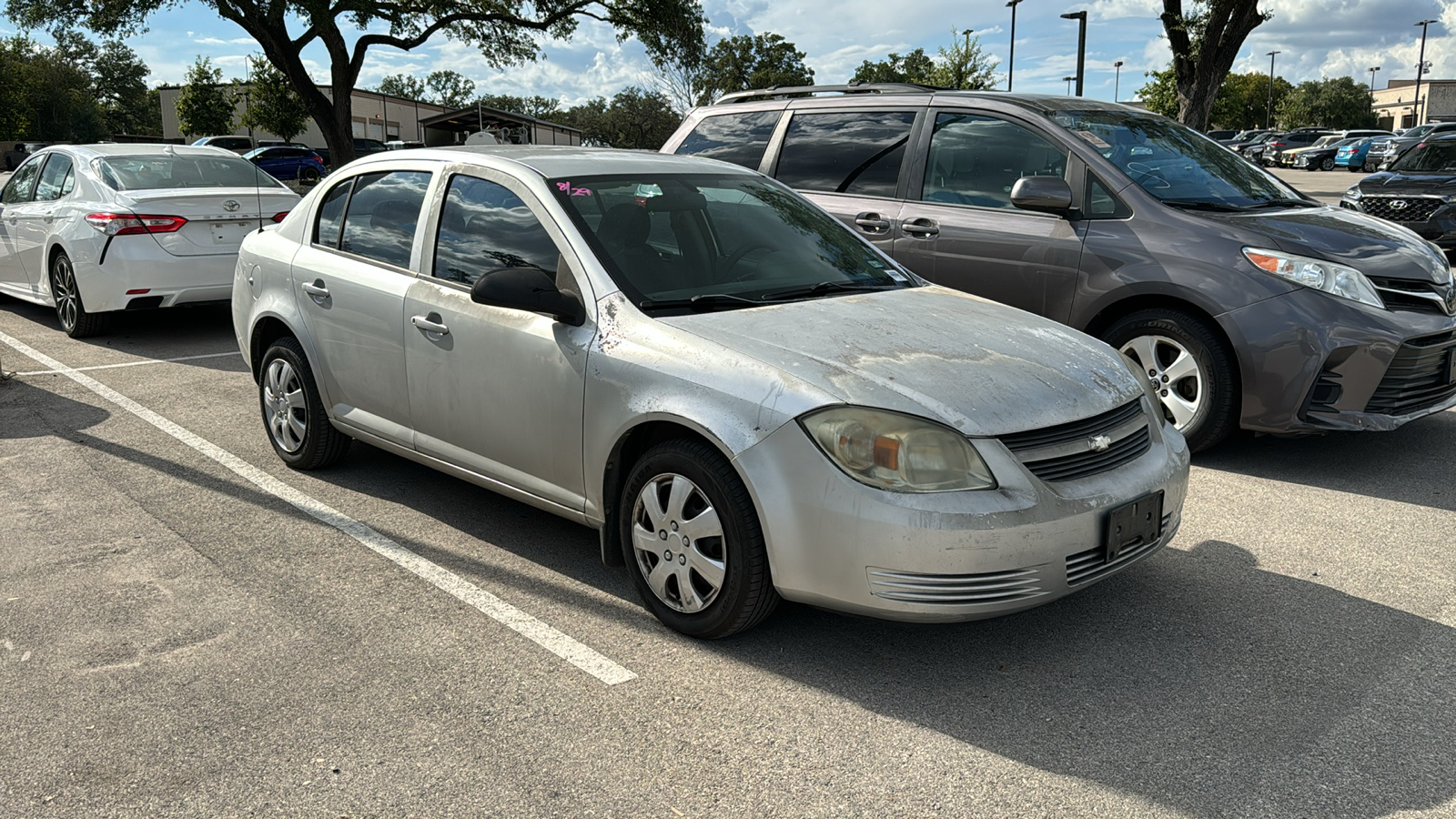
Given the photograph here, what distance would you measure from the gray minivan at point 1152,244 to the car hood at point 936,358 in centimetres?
186

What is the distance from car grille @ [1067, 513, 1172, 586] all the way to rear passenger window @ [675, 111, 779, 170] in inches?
180

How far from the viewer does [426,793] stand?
284 cm

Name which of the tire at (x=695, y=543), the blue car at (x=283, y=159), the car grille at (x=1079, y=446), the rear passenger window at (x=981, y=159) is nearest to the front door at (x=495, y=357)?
the tire at (x=695, y=543)

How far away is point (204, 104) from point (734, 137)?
6226 cm

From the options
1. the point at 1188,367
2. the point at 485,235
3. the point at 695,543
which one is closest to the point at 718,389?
the point at 695,543

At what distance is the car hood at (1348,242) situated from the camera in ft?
18.3

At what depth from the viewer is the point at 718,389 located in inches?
137

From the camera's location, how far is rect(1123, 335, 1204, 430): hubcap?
5758mm

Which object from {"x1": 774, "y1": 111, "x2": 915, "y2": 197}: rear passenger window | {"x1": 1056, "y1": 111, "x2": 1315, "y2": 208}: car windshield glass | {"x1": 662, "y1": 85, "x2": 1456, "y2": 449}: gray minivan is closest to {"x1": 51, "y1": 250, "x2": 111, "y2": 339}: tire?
{"x1": 662, "y1": 85, "x2": 1456, "y2": 449}: gray minivan

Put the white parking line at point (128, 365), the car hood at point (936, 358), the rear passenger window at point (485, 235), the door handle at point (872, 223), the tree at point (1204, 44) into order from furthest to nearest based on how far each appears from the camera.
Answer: the tree at point (1204, 44), the white parking line at point (128, 365), the door handle at point (872, 223), the rear passenger window at point (485, 235), the car hood at point (936, 358)

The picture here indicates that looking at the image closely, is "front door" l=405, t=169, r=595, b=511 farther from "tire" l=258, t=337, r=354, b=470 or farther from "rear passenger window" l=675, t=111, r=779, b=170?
"rear passenger window" l=675, t=111, r=779, b=170

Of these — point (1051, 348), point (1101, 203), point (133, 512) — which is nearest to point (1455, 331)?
point (1101, 203)

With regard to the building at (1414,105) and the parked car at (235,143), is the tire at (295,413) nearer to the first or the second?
the parked car at (235,143)

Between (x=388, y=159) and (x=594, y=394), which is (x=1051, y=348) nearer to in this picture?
(x=594, y=394)
